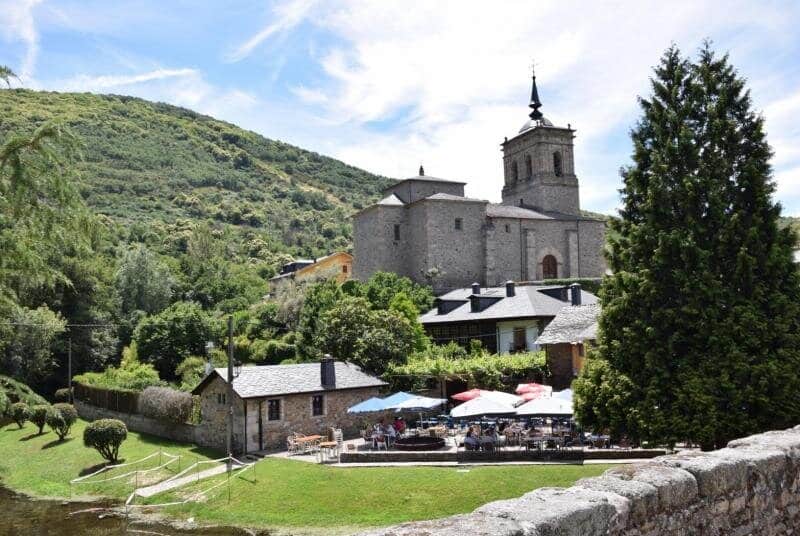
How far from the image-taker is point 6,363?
41.5m

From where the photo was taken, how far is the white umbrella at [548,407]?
73.3 feet

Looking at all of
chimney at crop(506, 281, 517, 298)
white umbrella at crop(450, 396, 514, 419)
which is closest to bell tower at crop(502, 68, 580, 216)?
chimney at crop(506, 281, 517, 298)

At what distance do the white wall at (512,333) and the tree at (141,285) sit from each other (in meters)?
31.6

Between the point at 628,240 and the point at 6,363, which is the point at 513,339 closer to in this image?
the point at 628,240

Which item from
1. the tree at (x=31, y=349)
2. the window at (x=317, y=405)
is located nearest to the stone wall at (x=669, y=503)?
the window at (x=317, y=405)

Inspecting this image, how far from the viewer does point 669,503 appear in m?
5.20

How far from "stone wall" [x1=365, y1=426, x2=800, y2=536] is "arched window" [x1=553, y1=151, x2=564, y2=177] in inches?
2430

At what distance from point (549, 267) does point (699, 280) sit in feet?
150

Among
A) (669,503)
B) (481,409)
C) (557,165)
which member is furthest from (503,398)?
(557,165)

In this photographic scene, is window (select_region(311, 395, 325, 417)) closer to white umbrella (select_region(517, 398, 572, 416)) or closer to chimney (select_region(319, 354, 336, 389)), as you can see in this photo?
chimney (select_region(319, 354, 336, 389))

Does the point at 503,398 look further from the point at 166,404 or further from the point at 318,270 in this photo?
the point at 318,270

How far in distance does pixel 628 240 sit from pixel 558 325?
1482 centimetres

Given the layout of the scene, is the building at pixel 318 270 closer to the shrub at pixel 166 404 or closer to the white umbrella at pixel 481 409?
the shrub at pixel 166 404

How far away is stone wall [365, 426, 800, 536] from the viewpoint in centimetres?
432
